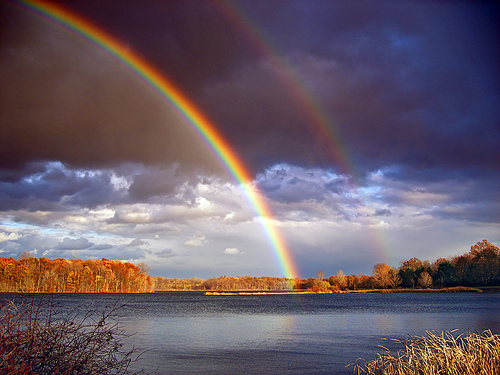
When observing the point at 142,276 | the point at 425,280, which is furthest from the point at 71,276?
the point at 425,280

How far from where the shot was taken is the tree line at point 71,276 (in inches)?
5108

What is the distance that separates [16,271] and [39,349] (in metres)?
142

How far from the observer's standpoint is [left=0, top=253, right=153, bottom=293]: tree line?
129750mm

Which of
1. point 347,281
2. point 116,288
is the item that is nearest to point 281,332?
point 347,281

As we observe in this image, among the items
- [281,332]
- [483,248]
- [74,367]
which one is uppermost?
[483,248]

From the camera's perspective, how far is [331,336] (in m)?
31.1

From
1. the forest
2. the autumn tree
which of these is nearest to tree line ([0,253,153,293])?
the forest

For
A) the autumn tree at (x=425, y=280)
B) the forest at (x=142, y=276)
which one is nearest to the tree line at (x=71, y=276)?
the forest at (x=142, y=276)

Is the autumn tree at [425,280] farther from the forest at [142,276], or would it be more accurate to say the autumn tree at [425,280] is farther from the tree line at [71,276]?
the tree line at [71,276]

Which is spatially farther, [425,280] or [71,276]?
[71,276]

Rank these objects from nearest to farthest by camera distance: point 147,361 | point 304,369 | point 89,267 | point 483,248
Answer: point 304,369 → point 147,361 → point 483,248 → point 89,267

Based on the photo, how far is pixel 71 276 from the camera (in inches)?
5846

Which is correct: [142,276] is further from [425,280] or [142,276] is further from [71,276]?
[425,280]

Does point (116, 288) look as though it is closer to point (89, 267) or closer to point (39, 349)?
point (89, 267)
